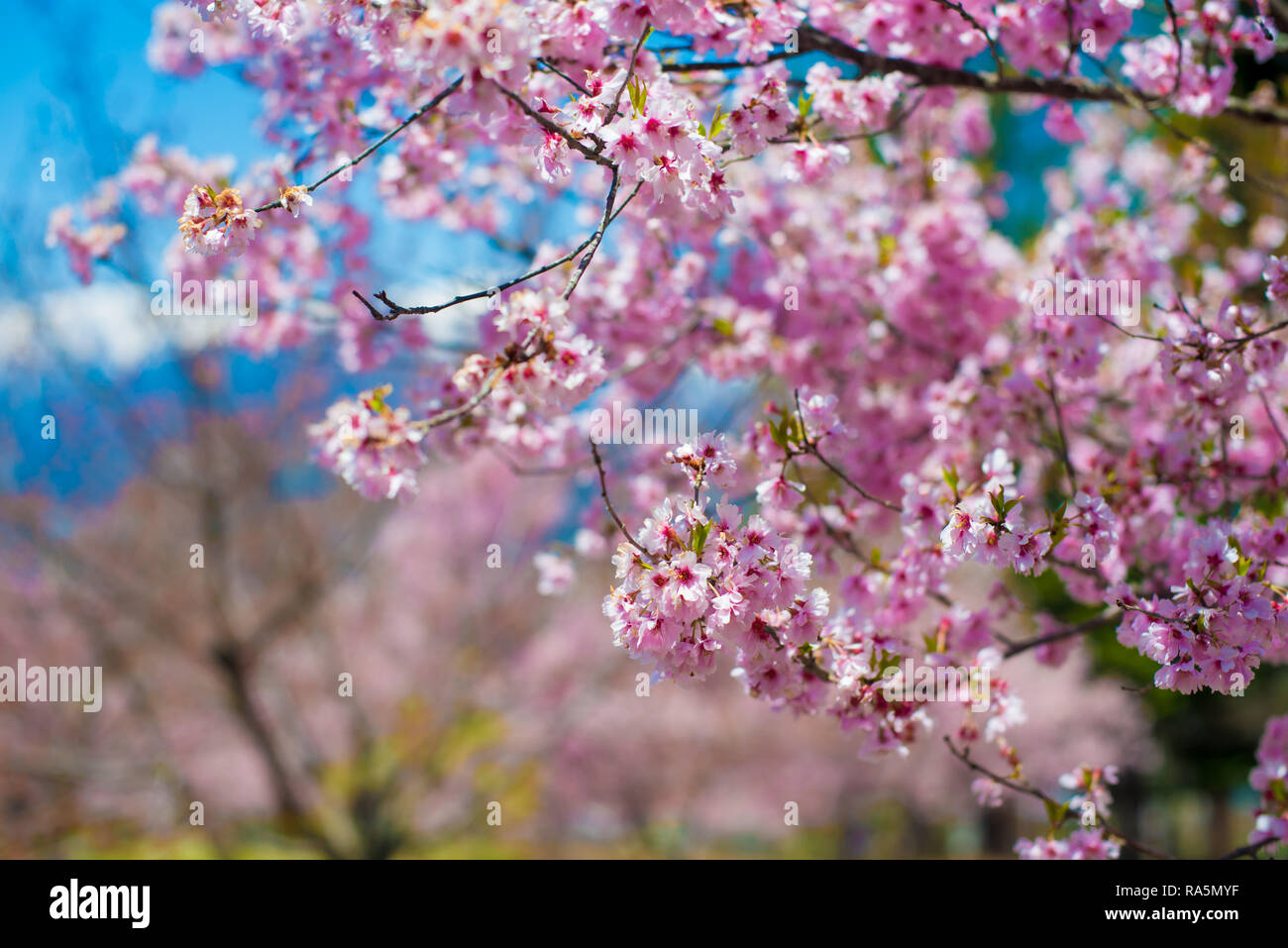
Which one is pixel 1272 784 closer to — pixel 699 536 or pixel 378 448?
pixel 699 536

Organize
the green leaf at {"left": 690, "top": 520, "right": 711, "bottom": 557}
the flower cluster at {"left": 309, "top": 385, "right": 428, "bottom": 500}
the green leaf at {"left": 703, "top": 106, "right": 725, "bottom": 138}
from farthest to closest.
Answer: the flower cluster at {"left": 309, "top": 385, "right": 428, "bottom": 500} < the green leaf at {"left": 703, "top": 106, "right": 725, "bottom": 138} < the green leaf at {"left": 690, "top": 520, "right": 711, "bottom": 557}

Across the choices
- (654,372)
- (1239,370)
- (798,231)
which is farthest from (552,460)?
(1239,370)

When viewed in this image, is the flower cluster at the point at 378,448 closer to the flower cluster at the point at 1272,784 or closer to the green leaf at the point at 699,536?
the green leaf at the point at 699,536

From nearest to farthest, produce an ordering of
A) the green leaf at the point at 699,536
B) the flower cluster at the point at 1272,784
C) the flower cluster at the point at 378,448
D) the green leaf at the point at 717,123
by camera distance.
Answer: the green leaf at the point at 699,536 < the green leaf at the point at 717,123 < the flower cluster at the point at 378,448 < the flower cluster at the point at 1272,784

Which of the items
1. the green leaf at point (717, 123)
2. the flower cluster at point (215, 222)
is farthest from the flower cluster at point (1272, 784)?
the flower cluster at point (215, 222)

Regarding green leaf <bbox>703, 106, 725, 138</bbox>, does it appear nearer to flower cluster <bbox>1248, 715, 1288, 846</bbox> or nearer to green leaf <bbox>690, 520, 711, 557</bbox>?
green leaf <bbox>690, 520, 711, 557</bbox>

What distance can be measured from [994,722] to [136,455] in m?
8.40

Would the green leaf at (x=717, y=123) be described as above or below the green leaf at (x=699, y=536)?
above

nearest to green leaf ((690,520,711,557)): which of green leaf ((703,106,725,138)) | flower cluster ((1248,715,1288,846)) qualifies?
green leaf ((703,106,725,138))

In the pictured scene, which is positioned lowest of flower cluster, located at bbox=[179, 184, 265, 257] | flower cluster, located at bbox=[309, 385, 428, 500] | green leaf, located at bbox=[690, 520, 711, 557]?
green leaf, located at bbox=[690, 520, 711, 557]

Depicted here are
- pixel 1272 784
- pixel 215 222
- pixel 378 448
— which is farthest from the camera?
pixel 1272 784

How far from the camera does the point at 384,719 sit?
534 inches

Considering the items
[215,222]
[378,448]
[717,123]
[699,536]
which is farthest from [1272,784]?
[215,222]

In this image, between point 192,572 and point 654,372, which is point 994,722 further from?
point 192,572
